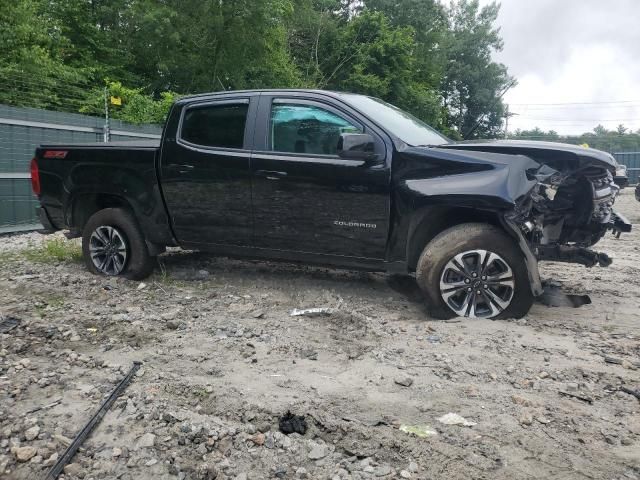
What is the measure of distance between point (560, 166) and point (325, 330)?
7.67ft

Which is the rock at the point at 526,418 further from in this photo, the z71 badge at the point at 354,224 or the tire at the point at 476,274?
the z71 badge at the point at 354,224

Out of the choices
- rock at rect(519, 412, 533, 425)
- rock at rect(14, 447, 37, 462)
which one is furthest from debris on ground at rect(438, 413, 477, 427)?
rock at rect(14, 447, 37, 462)

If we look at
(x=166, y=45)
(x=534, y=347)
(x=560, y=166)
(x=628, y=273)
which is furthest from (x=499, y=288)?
(x=166, y=45)

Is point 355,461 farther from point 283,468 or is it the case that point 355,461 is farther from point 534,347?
point 534,347

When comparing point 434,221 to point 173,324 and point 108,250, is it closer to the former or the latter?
point 173,324

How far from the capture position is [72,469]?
2.49 metres

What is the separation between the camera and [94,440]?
2.71 metres

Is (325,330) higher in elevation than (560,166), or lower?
lower

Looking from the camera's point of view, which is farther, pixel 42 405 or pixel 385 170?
pixel 385 170

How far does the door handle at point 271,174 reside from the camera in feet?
16.3

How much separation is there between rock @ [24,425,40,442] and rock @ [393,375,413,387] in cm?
189

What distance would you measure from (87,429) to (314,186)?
2.71 metres

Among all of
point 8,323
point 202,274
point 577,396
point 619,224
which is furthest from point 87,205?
point 619,224

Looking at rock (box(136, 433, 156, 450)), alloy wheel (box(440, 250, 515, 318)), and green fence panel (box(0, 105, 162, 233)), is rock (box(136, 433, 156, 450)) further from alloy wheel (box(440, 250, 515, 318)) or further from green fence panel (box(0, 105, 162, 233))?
green fence panel (box(0, 105, 162, 233))
